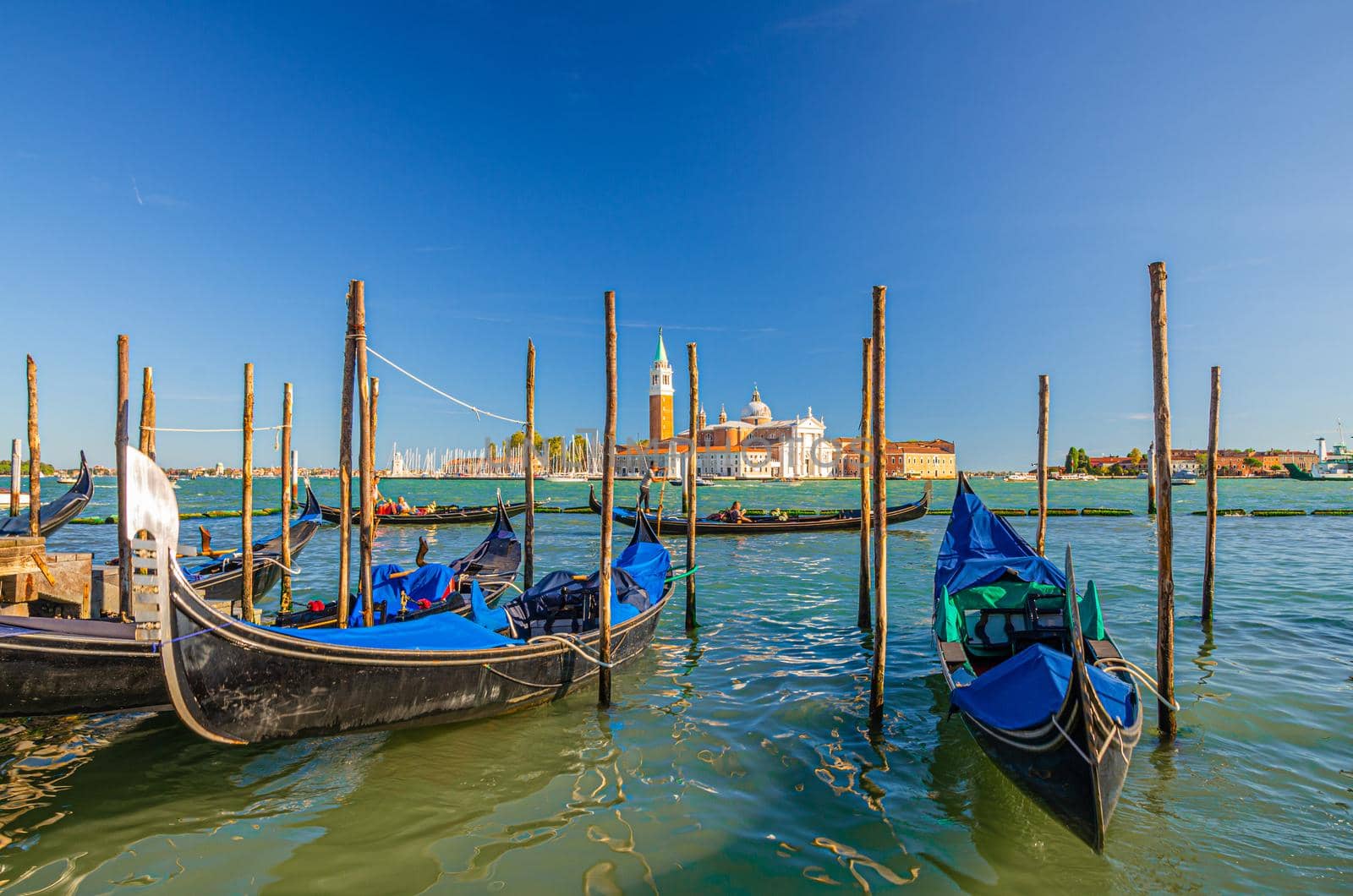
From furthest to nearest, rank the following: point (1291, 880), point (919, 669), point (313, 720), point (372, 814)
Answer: point (919, 669)
point (313, 720)
point (372, 814)
point (1291, 880)

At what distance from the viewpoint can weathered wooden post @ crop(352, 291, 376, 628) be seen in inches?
201

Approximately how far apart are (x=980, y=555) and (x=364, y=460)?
499 cm

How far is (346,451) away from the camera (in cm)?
561

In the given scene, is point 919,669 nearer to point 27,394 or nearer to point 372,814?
point 372,814

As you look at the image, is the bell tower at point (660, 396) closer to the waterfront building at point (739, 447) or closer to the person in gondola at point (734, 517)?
the waterfront building at point (739, 447)

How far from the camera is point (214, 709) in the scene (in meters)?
3.40

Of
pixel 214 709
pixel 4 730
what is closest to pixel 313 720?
pixel 214 709

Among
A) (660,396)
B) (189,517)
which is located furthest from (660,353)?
→ (189,517)

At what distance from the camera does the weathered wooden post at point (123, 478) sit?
3.05 metres

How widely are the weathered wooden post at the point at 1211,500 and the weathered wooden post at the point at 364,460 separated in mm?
7661

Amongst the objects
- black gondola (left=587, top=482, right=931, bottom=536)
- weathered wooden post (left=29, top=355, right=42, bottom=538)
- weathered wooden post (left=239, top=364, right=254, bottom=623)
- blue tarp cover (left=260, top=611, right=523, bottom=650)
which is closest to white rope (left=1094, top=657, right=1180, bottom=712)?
blue tarp cover (left=260, top=611, right=523, bottom=650)

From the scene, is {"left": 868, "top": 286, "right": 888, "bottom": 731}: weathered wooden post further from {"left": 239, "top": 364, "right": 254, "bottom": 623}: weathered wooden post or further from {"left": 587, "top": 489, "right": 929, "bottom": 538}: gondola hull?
{"left": 587, "top": 489, "right": 929, "bottom": 538}: gondola hull

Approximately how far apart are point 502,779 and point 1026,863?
8.04 feet

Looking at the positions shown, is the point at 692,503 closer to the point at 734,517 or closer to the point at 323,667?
the point at 323,667
